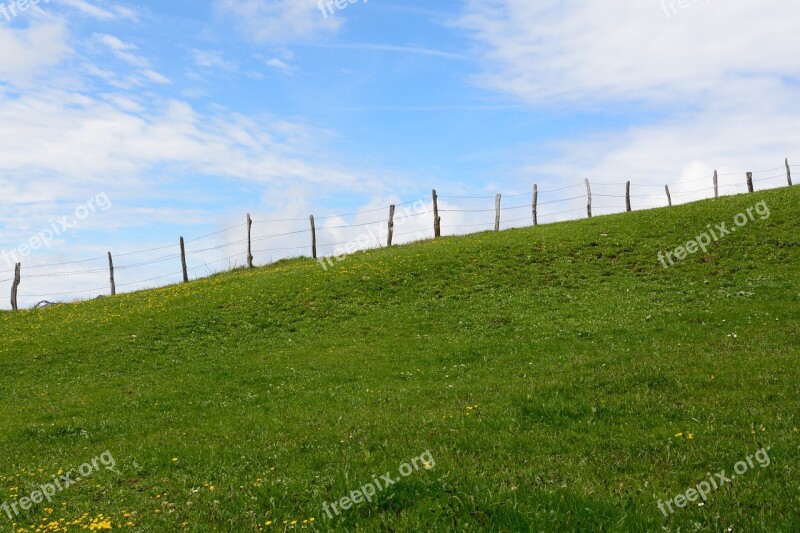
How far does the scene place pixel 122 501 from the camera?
1067 centimetres

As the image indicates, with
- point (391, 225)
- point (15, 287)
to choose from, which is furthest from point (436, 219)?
point (15, 287)

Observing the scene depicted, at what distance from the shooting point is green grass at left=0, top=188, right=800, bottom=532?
8617 millimetres

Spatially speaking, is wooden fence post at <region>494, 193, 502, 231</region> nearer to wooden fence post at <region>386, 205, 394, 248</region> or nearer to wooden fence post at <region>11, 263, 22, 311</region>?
wooden fence post at <region>386, 205, 394, 248</region>

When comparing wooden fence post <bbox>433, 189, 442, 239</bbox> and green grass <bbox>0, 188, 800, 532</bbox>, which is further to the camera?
wooden fence post <bbox>433, 189, 442, 239</bbox>

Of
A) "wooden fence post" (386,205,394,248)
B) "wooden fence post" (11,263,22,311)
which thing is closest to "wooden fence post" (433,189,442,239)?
"wooden fence post" (386,205,394,248)

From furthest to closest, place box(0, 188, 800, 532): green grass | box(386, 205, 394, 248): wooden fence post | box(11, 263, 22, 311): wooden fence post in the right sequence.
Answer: box(386, 205, 394, 248): wooden fence post
box(11, 263, 22, 311): wooden fence post
box(0, 188, 800, 532): green grass

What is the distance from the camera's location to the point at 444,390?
17.7m

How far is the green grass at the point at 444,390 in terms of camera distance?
8.62 metres

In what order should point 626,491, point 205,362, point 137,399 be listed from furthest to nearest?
point 205,362
point 137,399
point 626,491

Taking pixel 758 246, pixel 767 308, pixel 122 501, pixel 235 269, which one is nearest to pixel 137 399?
pixel 122 501

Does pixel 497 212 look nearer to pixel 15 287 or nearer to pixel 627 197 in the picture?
pixel 627 197

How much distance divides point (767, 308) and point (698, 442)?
58.7 feet

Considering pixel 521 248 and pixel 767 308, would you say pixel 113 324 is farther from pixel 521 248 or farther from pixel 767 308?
pixel 767 308

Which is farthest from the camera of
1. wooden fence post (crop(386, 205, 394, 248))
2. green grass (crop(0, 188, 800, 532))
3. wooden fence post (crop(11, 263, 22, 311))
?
wooden fence post (crop(386, 205, 394, 248))
